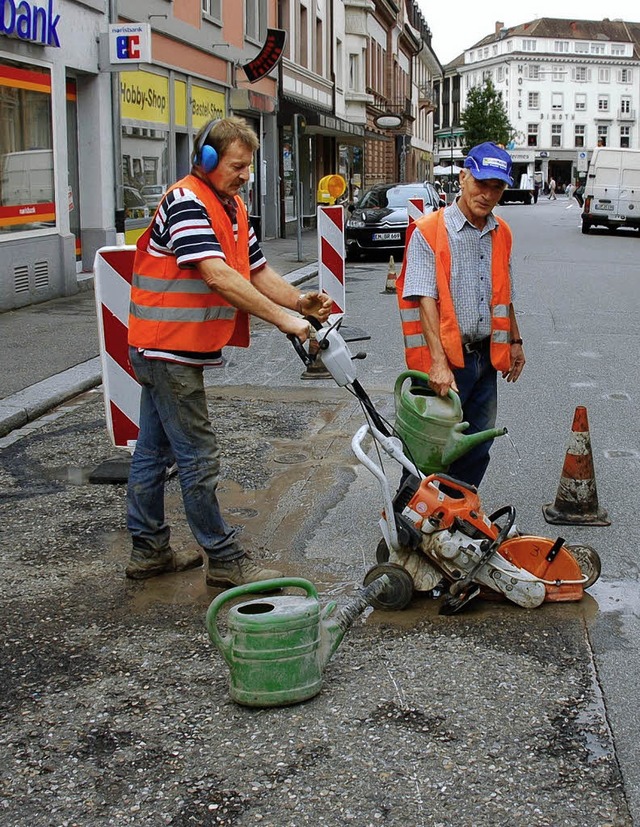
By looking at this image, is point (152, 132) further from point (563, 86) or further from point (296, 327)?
point (563, 86)

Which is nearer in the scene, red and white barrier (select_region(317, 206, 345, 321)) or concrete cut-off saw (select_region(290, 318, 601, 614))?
concrete cut-off saw (select_region(290, 318, 601, 614))

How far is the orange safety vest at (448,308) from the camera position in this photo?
4871 millimetres

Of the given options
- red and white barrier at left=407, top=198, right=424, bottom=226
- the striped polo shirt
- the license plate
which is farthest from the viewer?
the license plate

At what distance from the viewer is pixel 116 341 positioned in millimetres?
6816

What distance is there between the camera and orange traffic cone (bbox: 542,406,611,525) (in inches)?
229

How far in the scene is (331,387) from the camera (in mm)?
9625

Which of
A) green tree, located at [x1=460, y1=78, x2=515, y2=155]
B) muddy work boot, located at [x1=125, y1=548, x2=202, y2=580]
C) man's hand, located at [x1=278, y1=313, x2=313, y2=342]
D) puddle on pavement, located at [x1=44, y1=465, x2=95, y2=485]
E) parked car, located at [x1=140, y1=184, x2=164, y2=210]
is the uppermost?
green tree, located at [x1=460, y1=78, x2=515, y2=155]

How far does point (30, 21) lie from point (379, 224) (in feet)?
33.2

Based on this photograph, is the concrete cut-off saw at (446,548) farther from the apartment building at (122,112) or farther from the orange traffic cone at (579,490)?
the apartment building at (122,112)

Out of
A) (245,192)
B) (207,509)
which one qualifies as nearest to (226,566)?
(207,509)

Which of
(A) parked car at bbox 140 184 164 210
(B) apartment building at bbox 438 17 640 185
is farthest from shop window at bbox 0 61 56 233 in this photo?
(B) apartment building at bbox 438 17 640 185

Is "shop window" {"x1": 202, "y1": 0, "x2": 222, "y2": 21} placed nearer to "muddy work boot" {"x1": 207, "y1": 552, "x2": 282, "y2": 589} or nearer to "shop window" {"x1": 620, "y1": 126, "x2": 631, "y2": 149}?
"muddy work boot" {"x1": 207, "y1": 552, "x2": 282, "y2": 589}

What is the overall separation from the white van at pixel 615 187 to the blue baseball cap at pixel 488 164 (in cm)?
2790

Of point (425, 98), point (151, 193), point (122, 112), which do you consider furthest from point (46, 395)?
point (425, 98)
